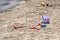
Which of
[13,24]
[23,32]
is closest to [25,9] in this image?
[13,24]

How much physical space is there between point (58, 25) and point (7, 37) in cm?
178

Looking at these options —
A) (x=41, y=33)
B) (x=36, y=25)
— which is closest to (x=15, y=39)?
(x=41, y=33)

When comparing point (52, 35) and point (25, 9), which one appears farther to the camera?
point (25, 9)

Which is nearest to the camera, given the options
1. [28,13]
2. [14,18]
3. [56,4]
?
[14,18]

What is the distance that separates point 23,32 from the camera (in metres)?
6.41

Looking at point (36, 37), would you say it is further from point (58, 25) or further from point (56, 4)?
point (56, 4)

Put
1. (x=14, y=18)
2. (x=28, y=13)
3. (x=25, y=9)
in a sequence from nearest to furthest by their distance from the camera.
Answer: (x=14, y=18) → (x=28, y=13) → (x=25, y=9)

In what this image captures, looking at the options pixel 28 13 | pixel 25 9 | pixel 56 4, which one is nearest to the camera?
pixel 28 13

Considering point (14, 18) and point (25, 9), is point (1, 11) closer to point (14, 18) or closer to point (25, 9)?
point (25, 9)

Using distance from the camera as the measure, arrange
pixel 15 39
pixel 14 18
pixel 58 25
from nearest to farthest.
→ pixel 15 39 → pixel 58 25 → pixel 14 18

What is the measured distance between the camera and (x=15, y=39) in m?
5.89

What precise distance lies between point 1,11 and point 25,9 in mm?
1111

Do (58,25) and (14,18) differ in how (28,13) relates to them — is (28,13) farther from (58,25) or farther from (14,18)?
(58,25)

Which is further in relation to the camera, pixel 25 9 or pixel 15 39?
pixel 25 9
